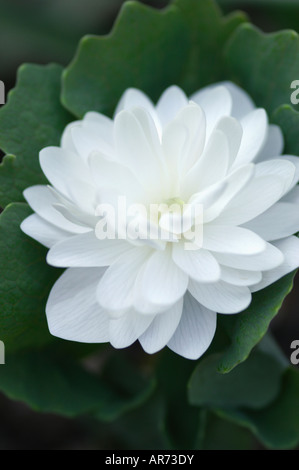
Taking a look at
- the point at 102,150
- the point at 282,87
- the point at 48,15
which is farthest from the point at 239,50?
the point at 48,15

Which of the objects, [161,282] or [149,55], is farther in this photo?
[149,55]

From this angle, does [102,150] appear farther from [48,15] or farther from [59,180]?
[48,15]

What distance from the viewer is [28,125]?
982 millimetres

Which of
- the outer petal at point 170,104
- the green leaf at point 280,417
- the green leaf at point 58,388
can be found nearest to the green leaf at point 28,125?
the outer petal at point 170,104

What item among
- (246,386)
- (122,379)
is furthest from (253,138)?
(122,379)

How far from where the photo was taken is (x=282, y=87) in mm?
1006

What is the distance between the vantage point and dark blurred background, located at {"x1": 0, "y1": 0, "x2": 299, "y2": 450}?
1362mm

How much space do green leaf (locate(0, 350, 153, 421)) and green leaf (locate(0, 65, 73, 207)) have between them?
27 centimetres

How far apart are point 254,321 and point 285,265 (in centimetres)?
9

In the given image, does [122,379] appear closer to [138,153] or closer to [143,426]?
[143,426]

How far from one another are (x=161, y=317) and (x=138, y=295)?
54mm

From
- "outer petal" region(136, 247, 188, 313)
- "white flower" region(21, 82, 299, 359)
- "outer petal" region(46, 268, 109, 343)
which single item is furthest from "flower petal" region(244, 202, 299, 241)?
"outer petal" region(46, 268, 109, 343)

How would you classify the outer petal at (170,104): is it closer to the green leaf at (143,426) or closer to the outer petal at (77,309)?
the outer petal at (77,309)

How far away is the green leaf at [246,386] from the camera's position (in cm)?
99
